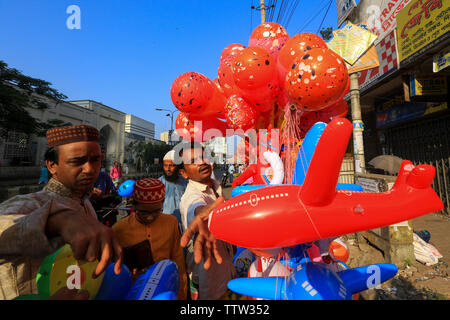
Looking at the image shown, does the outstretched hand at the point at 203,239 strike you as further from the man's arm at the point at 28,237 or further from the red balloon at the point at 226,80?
the red balloon at the point at 226,80

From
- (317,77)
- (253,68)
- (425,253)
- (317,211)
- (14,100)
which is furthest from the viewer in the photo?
(14,100)

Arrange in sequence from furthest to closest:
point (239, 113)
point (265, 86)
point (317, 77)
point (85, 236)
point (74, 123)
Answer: point (74, 123), point (239, 113), point (265, 86), point (317, 77), point (85, 236)

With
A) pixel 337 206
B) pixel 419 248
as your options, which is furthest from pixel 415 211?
pixel 419 248

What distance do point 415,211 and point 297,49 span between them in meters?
1.37

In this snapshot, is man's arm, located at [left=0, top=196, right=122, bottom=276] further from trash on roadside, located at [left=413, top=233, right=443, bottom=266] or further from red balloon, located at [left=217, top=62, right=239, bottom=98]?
trash on roadside, located at [left=413, top=233, right=443, bottom=266]

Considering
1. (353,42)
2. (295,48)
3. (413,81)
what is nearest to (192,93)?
(295,48)

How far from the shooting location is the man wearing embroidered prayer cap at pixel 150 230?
1.56 m

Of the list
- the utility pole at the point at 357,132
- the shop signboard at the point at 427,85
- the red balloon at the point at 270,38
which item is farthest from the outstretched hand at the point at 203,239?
the shop signboard at the point at 427,85

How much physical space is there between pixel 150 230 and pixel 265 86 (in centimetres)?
152

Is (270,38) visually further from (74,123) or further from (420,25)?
(74,123)

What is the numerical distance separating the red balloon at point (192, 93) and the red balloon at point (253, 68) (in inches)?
17.6

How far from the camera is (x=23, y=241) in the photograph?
693mm
